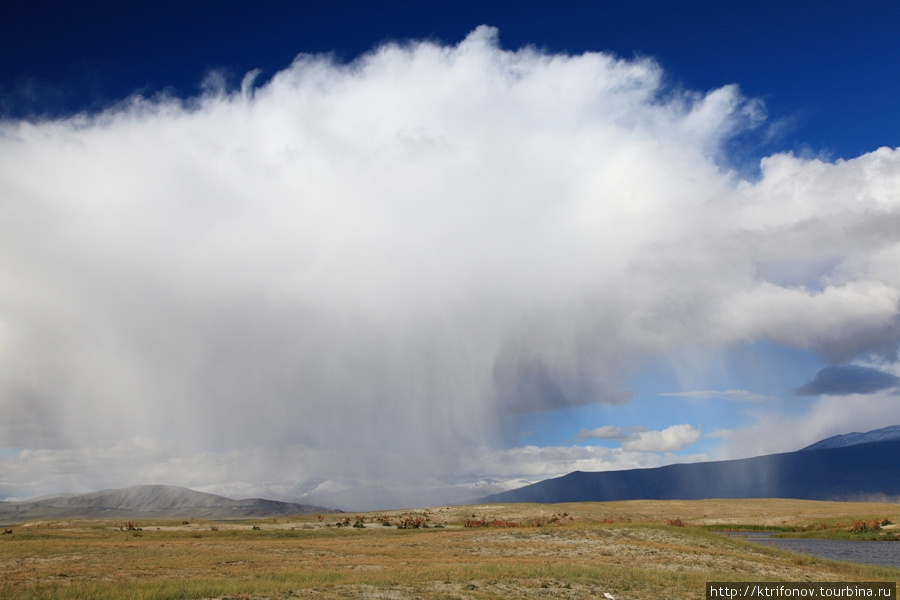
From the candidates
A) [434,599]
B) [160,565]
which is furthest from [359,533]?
[434,599]

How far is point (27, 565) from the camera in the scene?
4166 cm

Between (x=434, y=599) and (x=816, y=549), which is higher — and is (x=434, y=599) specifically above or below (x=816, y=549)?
above

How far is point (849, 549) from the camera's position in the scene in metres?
72.6

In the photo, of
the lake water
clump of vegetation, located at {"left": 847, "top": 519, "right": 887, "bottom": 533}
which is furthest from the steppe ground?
clump of vegetation, located at {"left": 847, "top": 519, "right": 887, "bottom": 533}

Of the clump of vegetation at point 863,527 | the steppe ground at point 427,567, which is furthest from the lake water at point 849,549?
the steppe ground at point 427,567

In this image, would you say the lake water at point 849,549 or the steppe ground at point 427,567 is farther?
the lake water at point 849,549

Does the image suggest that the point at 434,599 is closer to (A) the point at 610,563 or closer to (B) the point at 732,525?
(A) the point at 610,563

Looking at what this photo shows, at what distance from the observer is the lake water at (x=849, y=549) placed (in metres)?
62.0

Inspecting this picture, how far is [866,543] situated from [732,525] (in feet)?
90.3

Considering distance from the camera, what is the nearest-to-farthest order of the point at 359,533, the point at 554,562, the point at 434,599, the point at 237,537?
the point at 434,599 → the point at 554,562 → the point at 237,537 → the point at 359,533

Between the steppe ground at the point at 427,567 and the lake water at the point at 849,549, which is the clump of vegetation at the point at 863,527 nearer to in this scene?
the lake water at the point at 849,549

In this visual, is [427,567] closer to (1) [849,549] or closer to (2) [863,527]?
(1) [849,549]

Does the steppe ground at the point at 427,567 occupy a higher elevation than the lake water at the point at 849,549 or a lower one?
higher

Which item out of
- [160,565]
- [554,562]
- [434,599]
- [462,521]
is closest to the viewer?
[434,599]
